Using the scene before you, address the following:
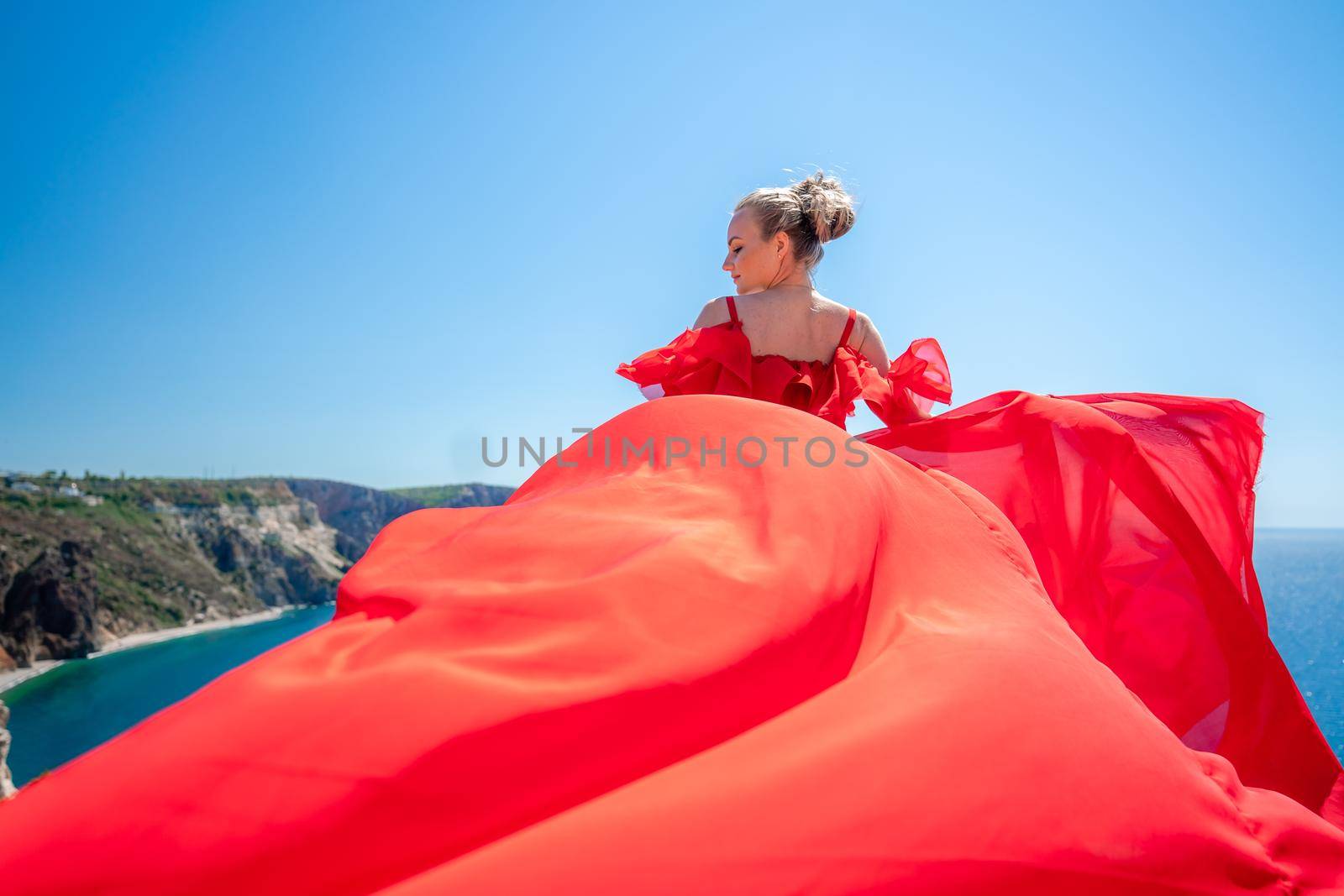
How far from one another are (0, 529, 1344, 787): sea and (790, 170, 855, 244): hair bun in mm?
31159

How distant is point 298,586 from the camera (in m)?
73.8

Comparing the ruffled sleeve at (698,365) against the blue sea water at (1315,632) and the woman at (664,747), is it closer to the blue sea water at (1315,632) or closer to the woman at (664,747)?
the woman at (664,747)

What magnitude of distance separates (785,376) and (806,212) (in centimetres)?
69

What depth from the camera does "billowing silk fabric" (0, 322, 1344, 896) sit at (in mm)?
771

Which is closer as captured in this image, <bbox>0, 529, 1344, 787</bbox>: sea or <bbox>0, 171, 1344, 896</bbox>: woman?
<bbox>0, 171, 1344, 896</bbox>: woman

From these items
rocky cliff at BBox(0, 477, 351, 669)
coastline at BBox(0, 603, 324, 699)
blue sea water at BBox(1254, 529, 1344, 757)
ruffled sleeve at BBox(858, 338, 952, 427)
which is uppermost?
ruffled sleeve at BBox(858, 338, 952, 427)

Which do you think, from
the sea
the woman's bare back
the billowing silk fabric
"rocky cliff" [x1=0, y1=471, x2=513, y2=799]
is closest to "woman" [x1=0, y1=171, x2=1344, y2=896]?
the billowing silk fabric

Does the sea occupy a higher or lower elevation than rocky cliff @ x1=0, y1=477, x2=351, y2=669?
lower

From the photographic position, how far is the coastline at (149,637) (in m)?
46.5

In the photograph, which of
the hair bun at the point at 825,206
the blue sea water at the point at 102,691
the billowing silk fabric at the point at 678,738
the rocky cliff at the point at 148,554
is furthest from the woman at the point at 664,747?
the blue sea water at the point at 102,691

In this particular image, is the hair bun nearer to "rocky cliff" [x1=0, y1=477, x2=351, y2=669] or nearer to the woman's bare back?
the woman's bare back

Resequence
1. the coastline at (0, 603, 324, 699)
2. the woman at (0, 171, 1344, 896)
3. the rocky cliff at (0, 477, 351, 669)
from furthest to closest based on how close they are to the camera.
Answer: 1. the rocky cliff at (0, 477, 351, 669)
2. the coastline at (0, 603, 324, 699)
3. the woman at (0, 171, 1344, 896)

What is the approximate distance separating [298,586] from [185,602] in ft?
42.6

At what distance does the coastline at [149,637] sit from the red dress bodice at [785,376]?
203 ft
